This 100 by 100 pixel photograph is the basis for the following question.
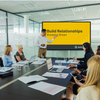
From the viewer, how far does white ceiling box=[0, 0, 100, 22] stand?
4.95 m

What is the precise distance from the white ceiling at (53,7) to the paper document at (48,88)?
4.19m

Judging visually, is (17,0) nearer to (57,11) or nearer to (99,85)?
(57,11)

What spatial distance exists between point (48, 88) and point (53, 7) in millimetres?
4985

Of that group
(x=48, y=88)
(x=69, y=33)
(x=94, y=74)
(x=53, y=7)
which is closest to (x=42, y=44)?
(x=69, y=33)

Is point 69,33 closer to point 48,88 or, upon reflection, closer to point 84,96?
point 48,88

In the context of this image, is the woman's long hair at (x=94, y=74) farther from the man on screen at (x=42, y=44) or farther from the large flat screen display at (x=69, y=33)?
the large flat screen display at (x=69, y=33)

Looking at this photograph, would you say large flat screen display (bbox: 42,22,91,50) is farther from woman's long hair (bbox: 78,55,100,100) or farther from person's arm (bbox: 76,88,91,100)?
person's arm (bbox: 76,88,91,100)

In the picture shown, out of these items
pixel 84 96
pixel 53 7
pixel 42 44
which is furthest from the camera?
pixel 53 7

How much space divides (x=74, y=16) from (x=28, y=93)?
18.5 feet

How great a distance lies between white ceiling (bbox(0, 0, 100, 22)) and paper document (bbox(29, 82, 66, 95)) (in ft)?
13.7

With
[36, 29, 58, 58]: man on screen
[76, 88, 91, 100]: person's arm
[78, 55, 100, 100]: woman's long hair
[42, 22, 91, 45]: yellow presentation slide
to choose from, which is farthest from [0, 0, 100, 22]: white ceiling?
[76, 88, 91, 100]: person's arm

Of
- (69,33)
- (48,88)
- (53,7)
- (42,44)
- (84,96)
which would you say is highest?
(53,7)

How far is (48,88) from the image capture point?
51.4 inches

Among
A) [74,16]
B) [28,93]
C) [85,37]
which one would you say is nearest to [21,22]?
[74,16]
